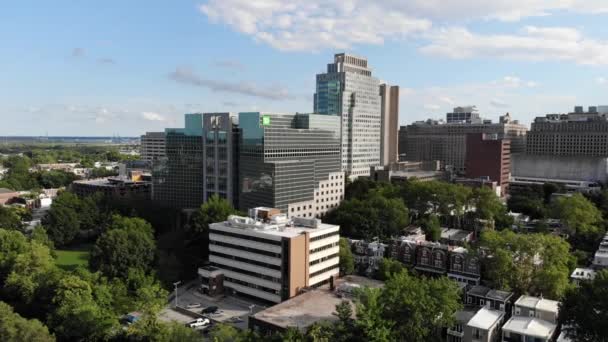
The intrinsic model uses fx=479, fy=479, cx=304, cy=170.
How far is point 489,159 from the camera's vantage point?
12181 cm

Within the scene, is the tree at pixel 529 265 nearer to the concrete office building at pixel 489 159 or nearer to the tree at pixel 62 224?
the tree at pixel 62 224

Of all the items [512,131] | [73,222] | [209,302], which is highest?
[512,131]

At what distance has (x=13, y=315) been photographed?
42469 mm

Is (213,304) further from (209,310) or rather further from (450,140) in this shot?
(450,140)

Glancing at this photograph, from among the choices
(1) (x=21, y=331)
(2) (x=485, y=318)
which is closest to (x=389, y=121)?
(2) (x=485, y=318)

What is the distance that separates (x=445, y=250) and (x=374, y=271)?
9.21 meters

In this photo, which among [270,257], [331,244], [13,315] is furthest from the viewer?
[331,244]

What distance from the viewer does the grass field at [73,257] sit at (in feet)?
227

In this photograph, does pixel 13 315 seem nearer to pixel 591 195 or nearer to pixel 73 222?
pixel 73 222

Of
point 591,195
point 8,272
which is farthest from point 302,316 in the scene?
point 591,195

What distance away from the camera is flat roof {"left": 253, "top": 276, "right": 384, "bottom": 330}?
4291 centimetres

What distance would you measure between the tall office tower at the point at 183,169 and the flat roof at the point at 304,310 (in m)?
46.9

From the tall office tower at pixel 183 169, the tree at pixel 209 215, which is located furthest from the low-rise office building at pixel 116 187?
the tree at pixel 209 215

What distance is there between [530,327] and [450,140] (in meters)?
150
